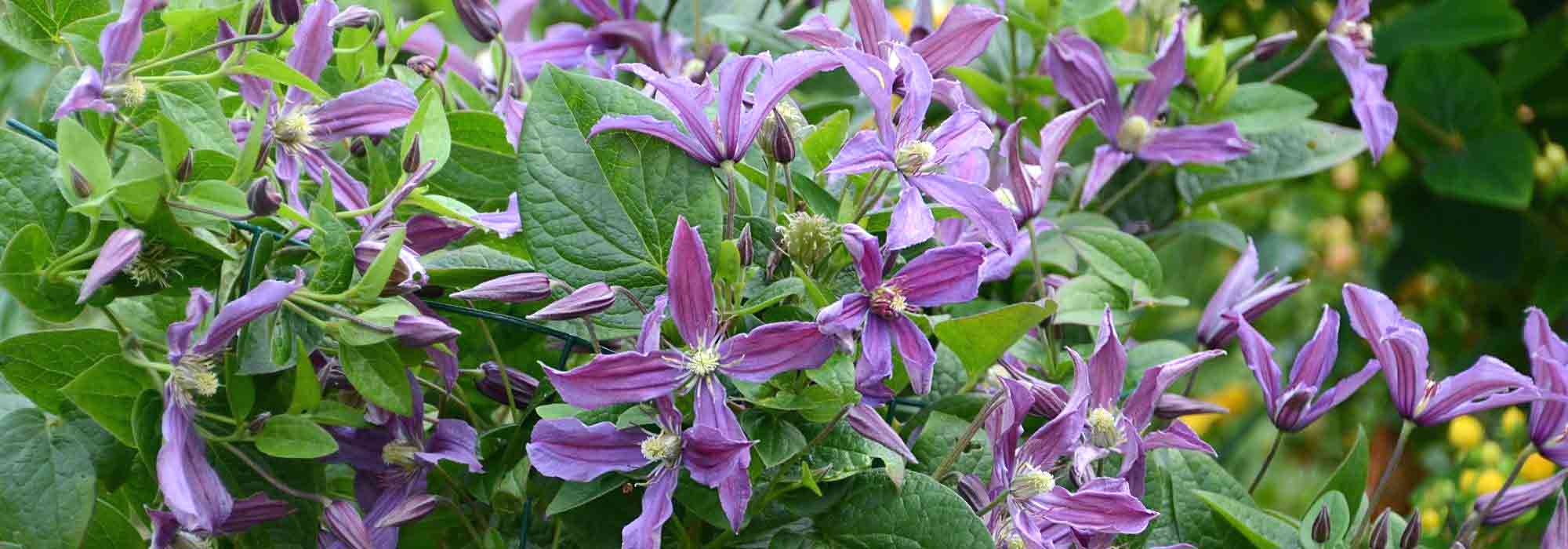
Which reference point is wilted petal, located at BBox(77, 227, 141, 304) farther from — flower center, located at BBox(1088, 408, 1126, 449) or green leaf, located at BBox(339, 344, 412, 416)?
flower center, located at BBox(1088, 408, 1126, 449)

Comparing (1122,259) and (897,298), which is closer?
(897,298)

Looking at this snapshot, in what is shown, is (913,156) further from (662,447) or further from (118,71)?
(118,71)

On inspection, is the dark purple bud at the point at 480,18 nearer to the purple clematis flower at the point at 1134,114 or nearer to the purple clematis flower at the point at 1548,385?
the purple clematis flower at the point at 1134,114

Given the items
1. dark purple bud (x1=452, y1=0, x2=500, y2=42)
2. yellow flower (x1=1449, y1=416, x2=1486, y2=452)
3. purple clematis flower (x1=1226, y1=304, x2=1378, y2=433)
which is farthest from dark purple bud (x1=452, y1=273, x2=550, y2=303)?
yellow flower (x1=1449, y1=416, x2=1486, y2=452)

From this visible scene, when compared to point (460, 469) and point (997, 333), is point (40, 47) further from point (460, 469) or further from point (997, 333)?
point (997, 333)

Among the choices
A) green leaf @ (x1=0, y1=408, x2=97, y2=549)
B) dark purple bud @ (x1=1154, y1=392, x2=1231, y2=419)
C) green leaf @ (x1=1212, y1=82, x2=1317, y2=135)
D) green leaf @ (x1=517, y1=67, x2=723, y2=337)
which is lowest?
dark purple bud @ (x1=1154, y1=392, x2=1231, y2=419)

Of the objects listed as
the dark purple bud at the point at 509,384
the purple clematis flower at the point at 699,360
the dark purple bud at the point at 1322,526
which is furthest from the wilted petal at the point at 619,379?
the dark purple bud at the point at 1322,526

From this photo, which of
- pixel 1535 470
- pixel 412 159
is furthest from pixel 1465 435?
pixel 412 159
